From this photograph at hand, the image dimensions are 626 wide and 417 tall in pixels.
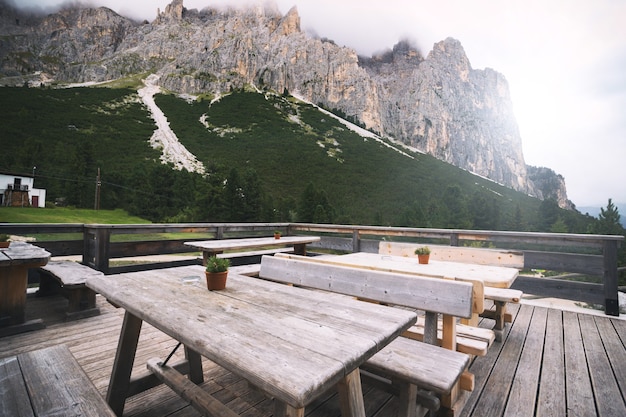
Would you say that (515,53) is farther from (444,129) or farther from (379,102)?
(379,102)

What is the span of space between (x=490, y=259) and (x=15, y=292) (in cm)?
462

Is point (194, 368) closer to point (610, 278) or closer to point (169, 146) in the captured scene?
point (610, 278)

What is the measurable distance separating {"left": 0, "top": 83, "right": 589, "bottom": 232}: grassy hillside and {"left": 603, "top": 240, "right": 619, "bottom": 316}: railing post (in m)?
22.0

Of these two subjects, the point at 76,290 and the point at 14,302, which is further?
the point at 76,290

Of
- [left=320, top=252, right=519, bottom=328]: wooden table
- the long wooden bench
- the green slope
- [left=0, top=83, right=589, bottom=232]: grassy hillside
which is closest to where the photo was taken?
the long wooden bench

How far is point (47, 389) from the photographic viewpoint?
1.06 m

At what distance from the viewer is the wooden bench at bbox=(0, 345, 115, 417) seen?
948 mm

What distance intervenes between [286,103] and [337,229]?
6348cm

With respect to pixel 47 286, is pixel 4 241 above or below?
above

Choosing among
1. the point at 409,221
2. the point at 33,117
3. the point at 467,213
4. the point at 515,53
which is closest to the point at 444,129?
the point at 515,53

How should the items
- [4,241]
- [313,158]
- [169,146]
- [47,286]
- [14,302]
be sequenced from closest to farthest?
[14,302]
[4,241]
[47,286]
[169,146]
[313,158]

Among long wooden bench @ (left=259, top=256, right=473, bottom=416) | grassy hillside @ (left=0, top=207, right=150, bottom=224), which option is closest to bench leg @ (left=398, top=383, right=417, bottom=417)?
long wooden bench @ (left=259, top=256, right=473, bottom=416)

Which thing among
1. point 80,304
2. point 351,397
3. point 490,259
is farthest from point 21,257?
point 490,259

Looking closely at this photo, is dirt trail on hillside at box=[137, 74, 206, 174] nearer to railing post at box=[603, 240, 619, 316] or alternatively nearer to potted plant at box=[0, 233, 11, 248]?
potted plant at box=[0, 233, 11, 248]
